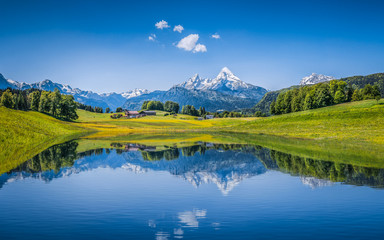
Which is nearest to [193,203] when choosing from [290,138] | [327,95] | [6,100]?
[290,138]

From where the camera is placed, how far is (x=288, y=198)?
18875 millimetres

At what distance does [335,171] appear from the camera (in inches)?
1063

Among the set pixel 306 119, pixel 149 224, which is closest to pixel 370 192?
pixel 149 224

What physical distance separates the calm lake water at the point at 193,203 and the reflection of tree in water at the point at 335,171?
9 centimetres

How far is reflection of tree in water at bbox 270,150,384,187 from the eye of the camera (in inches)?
909

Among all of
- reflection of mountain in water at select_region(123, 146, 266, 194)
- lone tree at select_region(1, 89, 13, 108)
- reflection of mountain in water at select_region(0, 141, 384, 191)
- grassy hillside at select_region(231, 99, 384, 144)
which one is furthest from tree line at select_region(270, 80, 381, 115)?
lone tree at select_region(1, 89, 13, 108)

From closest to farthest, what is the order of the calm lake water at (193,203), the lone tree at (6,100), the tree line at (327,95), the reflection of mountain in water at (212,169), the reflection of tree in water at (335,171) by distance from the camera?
1. the calm lake water at (193,203)
2. the reflection of tree in water at (335,171)
3. the reflection of mountain in water at (212,169)
4. the lone tree at (6,100)
5. the tree line at (327,95)

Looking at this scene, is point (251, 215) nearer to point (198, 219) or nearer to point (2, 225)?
point (198, 219)

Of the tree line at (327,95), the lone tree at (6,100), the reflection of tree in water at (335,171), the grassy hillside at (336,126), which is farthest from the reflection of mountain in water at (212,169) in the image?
the lone tree at (6,100)

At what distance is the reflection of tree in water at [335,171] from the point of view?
75.8 ft

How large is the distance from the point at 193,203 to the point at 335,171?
1770 cm

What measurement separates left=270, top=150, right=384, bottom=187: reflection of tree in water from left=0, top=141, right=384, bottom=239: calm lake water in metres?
0.09

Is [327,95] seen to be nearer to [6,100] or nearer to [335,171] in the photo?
[335,171]

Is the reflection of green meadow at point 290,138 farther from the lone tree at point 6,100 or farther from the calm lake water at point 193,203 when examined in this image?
the lone tree at point 6,100
